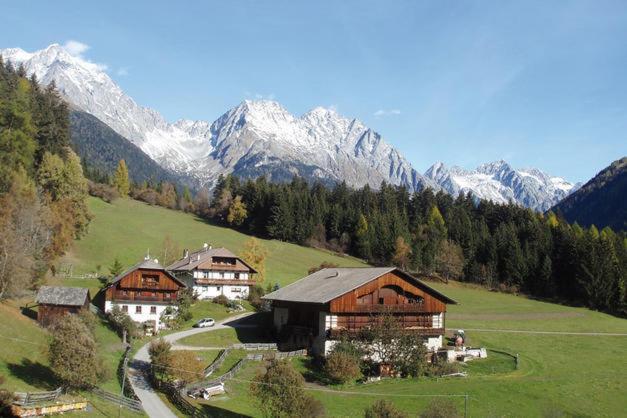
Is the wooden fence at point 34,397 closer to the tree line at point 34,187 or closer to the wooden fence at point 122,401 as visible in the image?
the wooden fence at point 122,401

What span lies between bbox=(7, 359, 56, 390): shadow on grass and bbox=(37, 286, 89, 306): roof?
58.0 feet

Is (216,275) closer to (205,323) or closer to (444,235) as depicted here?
(205,323)

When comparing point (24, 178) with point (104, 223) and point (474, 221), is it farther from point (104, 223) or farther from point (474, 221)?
point (474, 221)

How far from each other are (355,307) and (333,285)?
5.26 metres

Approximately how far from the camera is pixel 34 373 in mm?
36938

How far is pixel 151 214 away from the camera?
145250 mm

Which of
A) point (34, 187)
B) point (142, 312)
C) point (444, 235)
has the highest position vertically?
point (444, 235)

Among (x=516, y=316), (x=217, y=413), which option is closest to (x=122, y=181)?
(x=516, y=316)

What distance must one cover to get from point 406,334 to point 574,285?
7423cm

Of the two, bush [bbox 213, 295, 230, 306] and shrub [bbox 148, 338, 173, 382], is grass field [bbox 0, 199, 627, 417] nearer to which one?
bush [bbox 213, 295, 230, 306]

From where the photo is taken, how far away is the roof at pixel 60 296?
183 ft

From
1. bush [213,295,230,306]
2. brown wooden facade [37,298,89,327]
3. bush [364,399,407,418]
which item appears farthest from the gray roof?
bush [364,399,407,418]

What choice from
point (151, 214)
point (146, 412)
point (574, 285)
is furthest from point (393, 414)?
point (151, 214)

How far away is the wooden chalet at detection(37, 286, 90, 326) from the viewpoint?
182 ft
